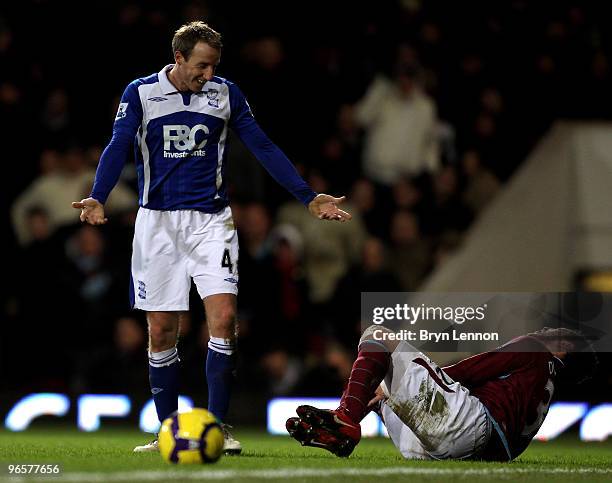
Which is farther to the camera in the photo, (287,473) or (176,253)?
(176,253)

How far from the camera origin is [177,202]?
712 cm

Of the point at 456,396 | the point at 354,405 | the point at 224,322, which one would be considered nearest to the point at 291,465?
the point at 354,405

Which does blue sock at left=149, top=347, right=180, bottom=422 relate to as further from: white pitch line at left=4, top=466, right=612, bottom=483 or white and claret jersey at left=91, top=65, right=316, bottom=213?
white pitch line at left=4, top=466, right=612, bottom=483

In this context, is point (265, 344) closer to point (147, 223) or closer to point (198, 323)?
point (198, 323)

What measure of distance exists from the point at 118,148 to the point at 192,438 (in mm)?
1846

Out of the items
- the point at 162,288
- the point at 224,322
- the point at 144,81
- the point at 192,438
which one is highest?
the point at 144,81

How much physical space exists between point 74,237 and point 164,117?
5187mm

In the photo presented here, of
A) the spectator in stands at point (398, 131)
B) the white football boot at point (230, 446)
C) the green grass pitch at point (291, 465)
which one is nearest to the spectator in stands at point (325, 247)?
the spectator in stands at point (398, 131)

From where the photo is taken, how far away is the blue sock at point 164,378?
7.16 m

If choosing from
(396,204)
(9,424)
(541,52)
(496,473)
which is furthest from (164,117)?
(541,52)

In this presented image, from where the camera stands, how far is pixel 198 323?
11445 mm

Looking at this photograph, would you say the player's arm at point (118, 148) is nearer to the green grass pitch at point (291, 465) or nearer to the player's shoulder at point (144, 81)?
the player's shoulder at point (144, 81)

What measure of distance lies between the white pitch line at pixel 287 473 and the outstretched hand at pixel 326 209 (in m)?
1.53

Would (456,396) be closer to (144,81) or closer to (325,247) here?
(144,81)
